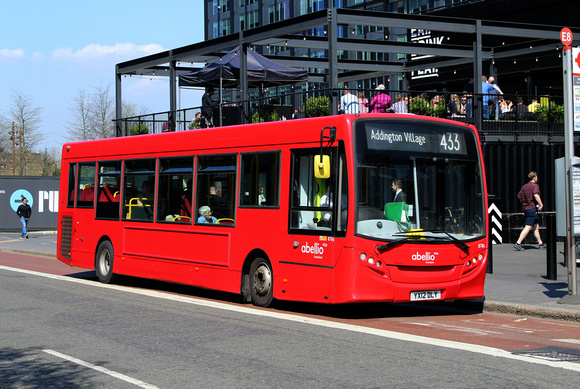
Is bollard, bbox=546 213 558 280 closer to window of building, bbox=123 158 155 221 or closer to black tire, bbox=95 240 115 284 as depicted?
window of building, bbox=123 158 155 221

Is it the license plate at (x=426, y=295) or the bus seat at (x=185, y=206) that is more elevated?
the bus seat at (x=185, y=206)

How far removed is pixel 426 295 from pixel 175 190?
5665 mm

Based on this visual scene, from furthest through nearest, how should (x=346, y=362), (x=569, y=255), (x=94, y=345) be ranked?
(x=569, y=255), (x=94, y=345), (x=346, y=362)

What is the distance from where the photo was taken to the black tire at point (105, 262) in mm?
15925

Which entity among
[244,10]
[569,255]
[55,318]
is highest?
[244,10]

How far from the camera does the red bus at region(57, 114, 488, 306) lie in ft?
33.4

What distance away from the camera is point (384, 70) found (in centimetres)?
3077

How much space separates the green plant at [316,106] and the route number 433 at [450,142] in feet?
30.8

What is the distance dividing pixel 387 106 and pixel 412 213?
882 cm

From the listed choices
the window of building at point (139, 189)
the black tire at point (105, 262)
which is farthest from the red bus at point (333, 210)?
the black tire at point (105, 262)

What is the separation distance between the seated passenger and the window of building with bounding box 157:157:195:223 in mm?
286

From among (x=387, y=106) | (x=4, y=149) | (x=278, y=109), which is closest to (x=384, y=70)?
(x=278, y=109)

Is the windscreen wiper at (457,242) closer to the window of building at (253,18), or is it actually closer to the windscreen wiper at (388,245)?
the windscreen wiper at (388,245)

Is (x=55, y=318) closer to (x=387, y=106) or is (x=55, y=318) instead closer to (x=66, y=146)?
(x=66, y=146)
